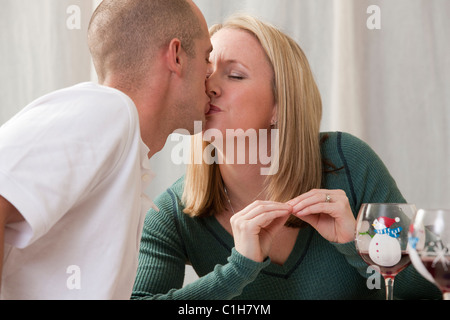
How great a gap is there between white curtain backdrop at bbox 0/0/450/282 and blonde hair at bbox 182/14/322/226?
1.81 feet

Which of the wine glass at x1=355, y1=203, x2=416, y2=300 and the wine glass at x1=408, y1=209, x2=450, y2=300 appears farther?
the wine glass at x1=355, y1=203, x2=416, y2=300

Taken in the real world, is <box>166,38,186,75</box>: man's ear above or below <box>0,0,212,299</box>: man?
above

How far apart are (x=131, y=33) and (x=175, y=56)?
10cm

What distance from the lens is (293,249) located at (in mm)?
1409

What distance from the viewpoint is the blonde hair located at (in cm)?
144

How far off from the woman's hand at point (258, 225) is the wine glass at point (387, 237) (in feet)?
0.94

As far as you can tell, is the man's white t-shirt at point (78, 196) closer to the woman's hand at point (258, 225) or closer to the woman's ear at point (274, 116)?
the woman's hand at point (258, 225)

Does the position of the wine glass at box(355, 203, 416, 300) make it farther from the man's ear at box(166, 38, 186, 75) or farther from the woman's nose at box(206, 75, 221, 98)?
the woman's nose at box(206, 75, 221, 98)

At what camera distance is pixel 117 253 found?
808 mm

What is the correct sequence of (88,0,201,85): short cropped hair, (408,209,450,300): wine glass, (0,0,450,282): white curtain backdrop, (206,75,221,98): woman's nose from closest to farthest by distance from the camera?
(408,209,450,300): wine glass
(88,0,201,85): short cropped hair
(206,75,221,98): woman's nose
(0,0,450,282): white curtain backdrop

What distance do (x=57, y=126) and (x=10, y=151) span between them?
7 centimetres

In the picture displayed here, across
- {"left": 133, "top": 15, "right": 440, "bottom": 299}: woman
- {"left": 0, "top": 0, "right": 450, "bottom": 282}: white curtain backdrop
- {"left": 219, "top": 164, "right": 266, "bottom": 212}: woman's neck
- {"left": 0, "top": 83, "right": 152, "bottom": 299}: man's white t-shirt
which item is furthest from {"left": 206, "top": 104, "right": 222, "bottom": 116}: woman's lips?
{"left": 0, "top": 0, "right": 450, "bottom": 282}: white curtain backdrop

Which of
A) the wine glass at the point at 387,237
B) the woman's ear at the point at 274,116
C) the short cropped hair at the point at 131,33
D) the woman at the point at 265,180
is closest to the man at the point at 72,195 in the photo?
the short cropped hair at the point at 131,33

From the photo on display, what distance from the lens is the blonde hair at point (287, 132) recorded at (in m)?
1.44
